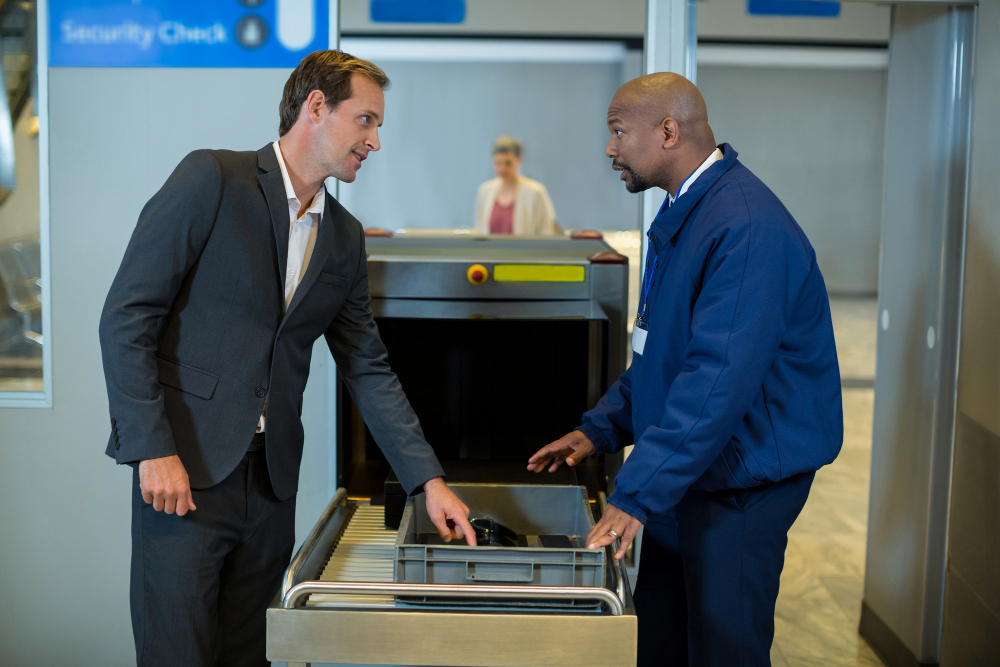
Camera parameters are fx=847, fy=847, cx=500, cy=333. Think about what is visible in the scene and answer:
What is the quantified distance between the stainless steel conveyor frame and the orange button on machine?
917mm

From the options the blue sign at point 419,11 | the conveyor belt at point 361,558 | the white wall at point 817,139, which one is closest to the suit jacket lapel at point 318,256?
the conveyor belt at point 361,558

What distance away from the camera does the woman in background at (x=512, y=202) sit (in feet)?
20.1

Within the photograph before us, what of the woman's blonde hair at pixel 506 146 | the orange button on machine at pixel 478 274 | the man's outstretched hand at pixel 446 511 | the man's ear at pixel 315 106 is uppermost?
the woman's blonde hair at pixel 506 146

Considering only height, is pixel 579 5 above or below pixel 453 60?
above

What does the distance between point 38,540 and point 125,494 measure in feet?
0.83

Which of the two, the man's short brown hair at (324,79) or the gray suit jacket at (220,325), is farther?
the man's short brown hair at (324,79)

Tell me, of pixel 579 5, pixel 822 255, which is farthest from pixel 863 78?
pixel 579 5

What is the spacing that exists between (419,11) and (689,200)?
575 centimetres

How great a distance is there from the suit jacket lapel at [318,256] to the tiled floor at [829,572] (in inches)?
72.8

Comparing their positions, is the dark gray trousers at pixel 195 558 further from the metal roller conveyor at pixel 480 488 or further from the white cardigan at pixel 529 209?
the white cardigan at pixel 529 209

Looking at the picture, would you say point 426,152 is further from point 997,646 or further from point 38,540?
point 997,646

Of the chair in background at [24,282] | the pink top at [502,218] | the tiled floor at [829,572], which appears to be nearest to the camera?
the chair in background at [24,282]

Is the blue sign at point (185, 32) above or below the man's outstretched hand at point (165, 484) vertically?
above

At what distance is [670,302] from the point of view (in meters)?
1.44
